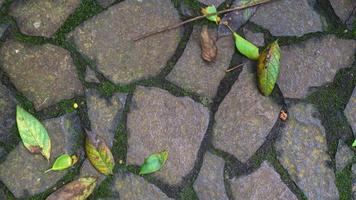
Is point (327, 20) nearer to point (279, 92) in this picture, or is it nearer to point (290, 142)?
point (279, 92)

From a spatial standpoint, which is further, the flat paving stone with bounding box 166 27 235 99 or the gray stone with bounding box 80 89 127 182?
the flat paving stone with bounding box 166 27 235 99

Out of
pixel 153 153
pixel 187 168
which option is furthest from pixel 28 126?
pixel 187 168

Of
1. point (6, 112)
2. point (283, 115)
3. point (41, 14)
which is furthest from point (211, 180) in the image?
point (41, 14)

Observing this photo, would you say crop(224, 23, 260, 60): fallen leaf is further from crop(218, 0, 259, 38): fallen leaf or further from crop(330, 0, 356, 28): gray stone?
crop(330, 0, 356, 28): gray stone

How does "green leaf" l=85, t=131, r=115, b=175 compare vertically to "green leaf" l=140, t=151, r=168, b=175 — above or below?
above

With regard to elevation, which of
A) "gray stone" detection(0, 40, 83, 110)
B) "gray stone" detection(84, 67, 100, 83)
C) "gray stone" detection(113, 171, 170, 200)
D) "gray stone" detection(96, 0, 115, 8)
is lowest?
"gray stone" detection(113, 171, 170, 200)

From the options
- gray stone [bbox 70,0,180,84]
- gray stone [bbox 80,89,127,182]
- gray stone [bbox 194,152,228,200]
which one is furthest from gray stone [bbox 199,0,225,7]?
gray stone [bbox 194,152,228,200]
